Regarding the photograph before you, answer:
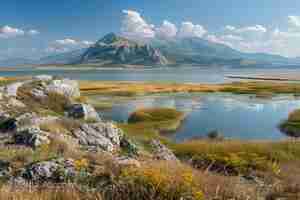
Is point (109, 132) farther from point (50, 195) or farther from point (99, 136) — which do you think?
point (50, 195)

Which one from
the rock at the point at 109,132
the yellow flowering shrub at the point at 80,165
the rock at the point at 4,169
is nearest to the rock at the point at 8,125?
the rock at the point at 109,132

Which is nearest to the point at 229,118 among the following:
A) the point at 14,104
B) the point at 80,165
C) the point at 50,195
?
the point at 14,104

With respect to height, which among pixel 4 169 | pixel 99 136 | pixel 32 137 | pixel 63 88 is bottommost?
pixel 99 136

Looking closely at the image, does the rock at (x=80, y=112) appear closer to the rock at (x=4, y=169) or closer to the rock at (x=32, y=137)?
the rock at (x=32, y=137)

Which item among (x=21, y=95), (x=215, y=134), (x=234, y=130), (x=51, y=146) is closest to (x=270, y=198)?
(x=51, y=146)

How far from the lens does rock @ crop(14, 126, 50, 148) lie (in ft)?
36.0

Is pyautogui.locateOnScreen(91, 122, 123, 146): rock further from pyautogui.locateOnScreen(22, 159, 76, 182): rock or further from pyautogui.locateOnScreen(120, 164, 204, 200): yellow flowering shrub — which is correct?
pyautogui.locateOnScreen(120, 164, 204, 200): yellow flowering shrub

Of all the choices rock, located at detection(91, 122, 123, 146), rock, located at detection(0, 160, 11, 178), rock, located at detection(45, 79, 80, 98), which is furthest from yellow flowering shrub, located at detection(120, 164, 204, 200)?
rock, located at detection(45, 79, 80, 98)

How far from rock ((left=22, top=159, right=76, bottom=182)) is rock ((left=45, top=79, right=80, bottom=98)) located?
1965 cm

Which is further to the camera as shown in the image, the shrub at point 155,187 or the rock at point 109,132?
the rock at point 109,132

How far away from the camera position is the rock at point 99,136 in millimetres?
13951

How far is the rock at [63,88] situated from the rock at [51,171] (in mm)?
19652

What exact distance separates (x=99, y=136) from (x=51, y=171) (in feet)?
28.0

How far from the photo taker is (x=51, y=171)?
6.40 m
